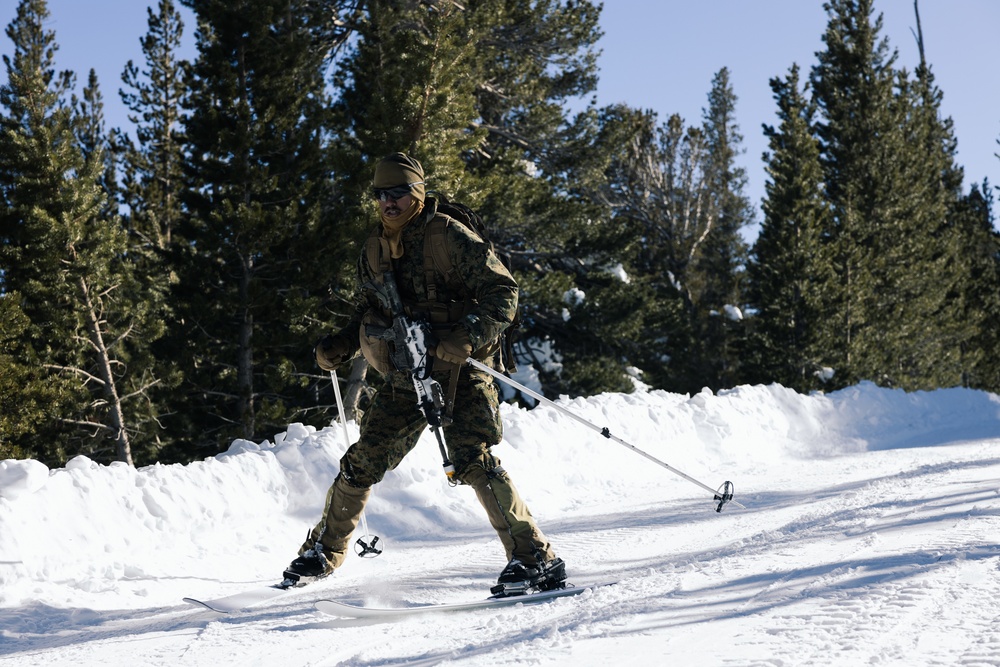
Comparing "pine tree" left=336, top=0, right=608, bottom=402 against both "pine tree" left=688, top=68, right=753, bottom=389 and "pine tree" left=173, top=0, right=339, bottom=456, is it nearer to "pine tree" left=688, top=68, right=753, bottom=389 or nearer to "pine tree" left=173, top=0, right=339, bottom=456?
"pine tree" left=173, top=0, right=339, bottom=456

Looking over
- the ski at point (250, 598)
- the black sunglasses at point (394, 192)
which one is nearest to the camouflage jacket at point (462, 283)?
the black sunglasses at point (394, 192)

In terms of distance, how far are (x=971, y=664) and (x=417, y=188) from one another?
2922 mm

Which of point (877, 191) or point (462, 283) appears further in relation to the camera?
point (877, 191)

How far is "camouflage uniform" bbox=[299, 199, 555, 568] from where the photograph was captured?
419cm

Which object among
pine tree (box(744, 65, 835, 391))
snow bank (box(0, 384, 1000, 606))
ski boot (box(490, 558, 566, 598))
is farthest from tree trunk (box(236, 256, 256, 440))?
pine tree (box(744, 65, 835, 391))

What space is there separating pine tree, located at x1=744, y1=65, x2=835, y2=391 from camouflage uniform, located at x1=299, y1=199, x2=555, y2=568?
2626cm

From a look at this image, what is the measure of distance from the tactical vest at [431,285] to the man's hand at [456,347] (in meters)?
0.18

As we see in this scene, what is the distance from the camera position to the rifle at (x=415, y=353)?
418 centimetres

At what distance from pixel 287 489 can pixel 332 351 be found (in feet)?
8.37

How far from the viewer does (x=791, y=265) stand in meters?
29.1

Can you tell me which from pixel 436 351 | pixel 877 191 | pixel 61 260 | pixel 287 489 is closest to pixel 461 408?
pixel 436 351

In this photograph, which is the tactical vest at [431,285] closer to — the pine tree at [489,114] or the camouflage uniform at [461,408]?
the camouflage uniform at [461,408]

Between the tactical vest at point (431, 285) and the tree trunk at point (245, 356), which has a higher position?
the tree trunk at point (245, 356)

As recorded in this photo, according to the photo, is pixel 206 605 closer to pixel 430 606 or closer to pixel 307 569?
pixel 307 569
